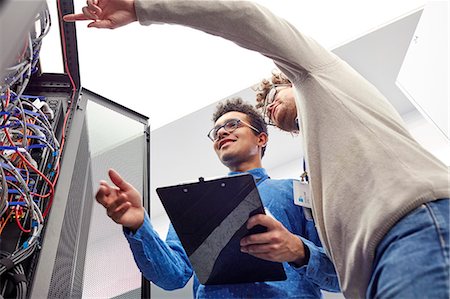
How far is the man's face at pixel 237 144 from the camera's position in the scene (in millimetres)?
1690

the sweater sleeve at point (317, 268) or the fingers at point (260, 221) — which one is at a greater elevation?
the fingers at point (260, 221)

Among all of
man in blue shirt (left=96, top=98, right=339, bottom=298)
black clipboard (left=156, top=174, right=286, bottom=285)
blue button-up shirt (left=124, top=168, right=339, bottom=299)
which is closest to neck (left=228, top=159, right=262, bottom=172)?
man in blue shirt (left=96, top=98, right=339, bottom=298)

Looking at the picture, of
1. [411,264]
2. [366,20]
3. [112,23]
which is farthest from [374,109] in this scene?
[366,20]

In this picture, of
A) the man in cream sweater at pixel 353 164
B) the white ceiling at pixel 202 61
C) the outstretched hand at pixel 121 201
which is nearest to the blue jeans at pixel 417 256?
the man in cream sweater at pixel 353 164

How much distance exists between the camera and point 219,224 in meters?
1.08

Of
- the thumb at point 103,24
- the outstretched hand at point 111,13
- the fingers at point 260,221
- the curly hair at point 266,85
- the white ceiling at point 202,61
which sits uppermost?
the white ceiling at point 202,61

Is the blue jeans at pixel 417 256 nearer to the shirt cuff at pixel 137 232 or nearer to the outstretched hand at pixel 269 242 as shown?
the outstretched hand at pixel 269 242

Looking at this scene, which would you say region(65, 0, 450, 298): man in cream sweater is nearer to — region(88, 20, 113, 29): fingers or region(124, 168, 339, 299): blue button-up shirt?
region(88, 20, 113, 29): fingers

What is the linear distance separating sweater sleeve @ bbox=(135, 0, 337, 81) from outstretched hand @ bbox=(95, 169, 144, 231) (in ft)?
1.32

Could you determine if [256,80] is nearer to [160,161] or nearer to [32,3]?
[160,161]

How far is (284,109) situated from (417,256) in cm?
67

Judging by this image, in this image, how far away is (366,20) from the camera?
8.38ft

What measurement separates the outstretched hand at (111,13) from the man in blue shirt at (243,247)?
1.18ft

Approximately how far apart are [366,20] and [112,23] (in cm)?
196
